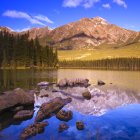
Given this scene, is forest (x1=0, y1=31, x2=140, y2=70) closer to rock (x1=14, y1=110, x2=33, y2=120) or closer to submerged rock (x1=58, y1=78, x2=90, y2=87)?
submerged rock (x1=58, y1=78, x2=90, y2=87)

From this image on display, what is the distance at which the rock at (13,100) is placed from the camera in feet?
24.7

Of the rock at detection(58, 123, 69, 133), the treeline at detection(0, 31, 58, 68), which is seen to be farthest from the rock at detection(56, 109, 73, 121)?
the treeline at detection(0, 31, 58, 68)

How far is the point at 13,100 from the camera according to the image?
812 centimetres

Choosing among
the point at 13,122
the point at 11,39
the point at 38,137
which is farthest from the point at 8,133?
the point at 11,39

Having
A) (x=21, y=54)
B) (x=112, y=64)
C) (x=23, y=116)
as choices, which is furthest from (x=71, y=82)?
(x=112, y=64)

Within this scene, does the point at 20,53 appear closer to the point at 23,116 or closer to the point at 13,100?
the point at 13,100

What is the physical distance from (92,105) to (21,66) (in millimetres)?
79259

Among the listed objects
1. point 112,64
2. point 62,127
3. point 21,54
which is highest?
point 21,54

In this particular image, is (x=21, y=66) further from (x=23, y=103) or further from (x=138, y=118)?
(x=138, y=118)

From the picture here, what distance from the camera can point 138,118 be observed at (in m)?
6.85

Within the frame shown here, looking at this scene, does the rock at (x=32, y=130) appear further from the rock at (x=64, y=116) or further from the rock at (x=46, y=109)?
the rock at (x=64, y=116)

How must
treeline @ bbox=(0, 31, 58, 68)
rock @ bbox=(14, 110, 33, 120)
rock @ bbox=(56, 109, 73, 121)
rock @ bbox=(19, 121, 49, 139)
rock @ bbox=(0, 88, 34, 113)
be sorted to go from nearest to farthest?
rock @ bbox=(19, 121, 49, 139)
rock @ bbox=(14, 110, 33, 120)
rock @ bbox=(56, 109, 73, 121)
rock @ bbox=(0, 88, 34, 113)
treeline @ bbox=(0, 31, 58, 68)

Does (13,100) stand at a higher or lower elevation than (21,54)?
lower

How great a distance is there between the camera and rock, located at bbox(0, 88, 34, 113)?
7517 mm
